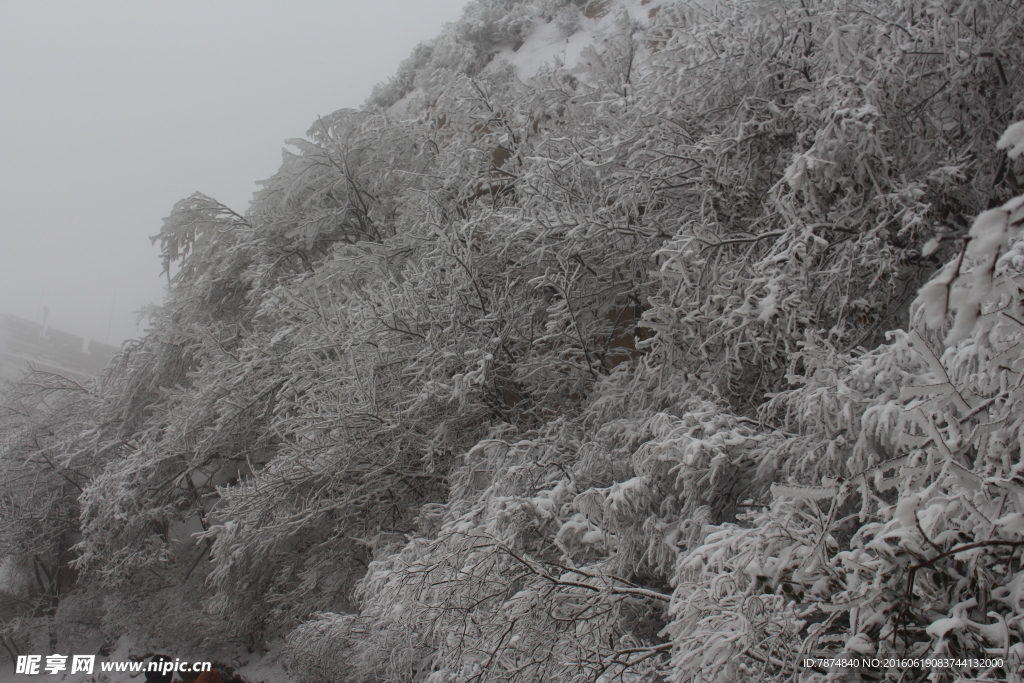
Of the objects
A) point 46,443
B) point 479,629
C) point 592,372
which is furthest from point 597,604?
point 46,443

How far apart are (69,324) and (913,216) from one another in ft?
490

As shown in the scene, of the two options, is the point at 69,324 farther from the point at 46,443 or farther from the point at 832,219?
the point at 832,219

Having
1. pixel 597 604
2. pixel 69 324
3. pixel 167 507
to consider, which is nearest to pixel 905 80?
pixel 597 604

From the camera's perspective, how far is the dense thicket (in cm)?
285

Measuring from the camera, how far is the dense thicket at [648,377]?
2846 mm

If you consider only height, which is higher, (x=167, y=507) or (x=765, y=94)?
(x=765, y=94)

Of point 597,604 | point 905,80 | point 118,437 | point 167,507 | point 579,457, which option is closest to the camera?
point 597,604

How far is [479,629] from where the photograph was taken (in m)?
4.54

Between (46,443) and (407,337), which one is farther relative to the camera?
(46,443)

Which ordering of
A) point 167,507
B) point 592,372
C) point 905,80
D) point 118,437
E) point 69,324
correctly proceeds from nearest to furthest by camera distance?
point 905,80
point 592,372
point 167,507
point 118,437
point 69,324

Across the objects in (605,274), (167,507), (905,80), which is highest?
(905,80)

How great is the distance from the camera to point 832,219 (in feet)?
17.4

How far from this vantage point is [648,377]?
620cm

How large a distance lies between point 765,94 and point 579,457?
13.3ft
